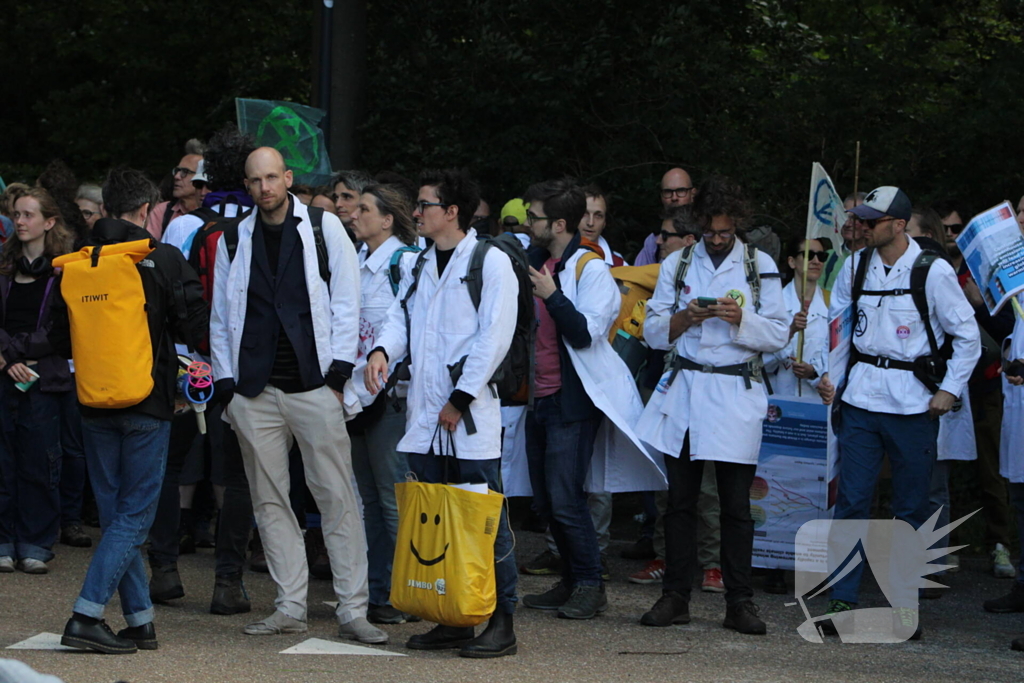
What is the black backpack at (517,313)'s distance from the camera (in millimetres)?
5957

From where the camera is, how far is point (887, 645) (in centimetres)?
650

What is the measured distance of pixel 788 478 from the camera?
7.77m

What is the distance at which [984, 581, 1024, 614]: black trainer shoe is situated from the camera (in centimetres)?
734

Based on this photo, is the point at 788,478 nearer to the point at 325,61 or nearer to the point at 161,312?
the point at 161,312

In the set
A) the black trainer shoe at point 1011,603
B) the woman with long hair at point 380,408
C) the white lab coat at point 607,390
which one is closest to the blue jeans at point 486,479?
the woman with long hair at point 380,408

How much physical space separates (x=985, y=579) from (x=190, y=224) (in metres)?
5.15

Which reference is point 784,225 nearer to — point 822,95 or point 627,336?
point 822,95

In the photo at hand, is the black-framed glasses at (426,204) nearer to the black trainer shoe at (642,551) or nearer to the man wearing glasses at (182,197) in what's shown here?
the man wearing glasses at (182,197)

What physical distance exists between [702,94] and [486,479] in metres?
6.33

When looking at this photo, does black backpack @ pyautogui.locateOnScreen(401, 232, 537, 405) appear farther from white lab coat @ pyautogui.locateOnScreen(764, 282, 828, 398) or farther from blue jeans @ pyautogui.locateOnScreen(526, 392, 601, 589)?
white lab coat @ pyautogui.locateOnScreen(764, 282, 828, 398)

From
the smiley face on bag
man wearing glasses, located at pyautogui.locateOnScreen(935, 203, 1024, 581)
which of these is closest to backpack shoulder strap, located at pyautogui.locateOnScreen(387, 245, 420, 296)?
the smiley face on bag

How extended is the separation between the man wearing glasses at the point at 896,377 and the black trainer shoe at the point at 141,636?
3204 millimetres

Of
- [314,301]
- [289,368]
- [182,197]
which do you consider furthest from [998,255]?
[182,197]

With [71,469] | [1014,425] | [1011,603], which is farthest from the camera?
[71,469]
